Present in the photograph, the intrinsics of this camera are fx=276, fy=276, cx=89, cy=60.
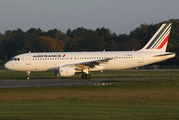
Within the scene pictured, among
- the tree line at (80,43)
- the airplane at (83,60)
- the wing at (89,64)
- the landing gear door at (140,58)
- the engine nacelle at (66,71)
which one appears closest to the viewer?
the engine nacelle at (66,71)

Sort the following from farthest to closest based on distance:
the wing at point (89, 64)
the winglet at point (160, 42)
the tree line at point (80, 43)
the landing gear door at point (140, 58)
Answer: the tree line at point (80, 43) < the winglet at point (160, 42) < the landing gear door at point (140, 58) < the wing at point (89, 64)

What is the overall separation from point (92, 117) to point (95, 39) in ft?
285

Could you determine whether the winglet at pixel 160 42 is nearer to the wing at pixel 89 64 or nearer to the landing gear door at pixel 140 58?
the landing gear door at pixel 140 58

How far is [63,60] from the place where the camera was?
34.7 m

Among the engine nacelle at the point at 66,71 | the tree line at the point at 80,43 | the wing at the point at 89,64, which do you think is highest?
the tree line at the point at 80,43

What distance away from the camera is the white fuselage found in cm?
3472

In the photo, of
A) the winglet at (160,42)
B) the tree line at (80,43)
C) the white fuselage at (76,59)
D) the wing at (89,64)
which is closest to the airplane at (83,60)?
the white fuselage at (76,59)

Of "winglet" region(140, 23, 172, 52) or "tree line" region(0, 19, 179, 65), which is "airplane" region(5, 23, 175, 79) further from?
"tree line" region(0, 19, 179, 65)

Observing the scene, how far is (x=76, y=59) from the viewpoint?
3481 centimetres

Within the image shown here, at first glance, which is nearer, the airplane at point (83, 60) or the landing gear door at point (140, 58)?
the airplane at point (83, 60)

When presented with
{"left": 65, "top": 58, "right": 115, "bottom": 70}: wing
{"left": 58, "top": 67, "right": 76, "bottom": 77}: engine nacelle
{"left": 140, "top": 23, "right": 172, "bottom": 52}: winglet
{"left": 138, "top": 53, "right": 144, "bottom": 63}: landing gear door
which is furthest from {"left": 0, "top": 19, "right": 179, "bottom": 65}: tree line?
{"left": 58, "top": 67, "right": 76, "bottom": 77}: engine nacelle

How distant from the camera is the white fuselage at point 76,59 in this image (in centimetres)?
3472

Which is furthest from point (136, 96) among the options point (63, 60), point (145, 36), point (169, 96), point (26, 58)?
point (145, 36)

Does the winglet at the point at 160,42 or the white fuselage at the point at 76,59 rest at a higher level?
the winglet at the point at 160,42
